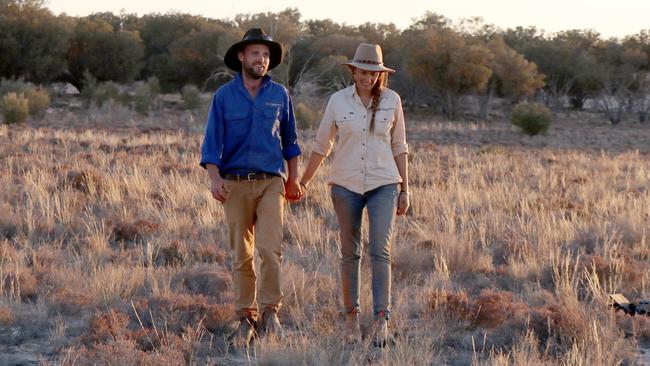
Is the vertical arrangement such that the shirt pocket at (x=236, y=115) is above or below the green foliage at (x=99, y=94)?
above

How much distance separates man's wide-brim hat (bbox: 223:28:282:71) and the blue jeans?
918 mm

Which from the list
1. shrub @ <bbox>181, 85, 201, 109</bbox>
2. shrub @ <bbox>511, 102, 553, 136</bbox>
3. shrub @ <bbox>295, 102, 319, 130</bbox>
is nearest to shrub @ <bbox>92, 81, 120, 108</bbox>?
shrub @ <bbox>181, 85, 201, 109</bbox>

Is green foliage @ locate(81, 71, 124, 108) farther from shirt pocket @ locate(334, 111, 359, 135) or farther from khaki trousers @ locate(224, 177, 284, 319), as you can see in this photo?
shirt pocket @ locate(334, 111, 359, 135)

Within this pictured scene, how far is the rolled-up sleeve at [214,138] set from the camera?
16.2ft

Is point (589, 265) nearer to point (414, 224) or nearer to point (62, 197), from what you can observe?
point (414, 224)

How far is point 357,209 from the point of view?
5117 mm

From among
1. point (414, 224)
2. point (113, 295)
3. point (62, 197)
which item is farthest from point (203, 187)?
point (113, 295)

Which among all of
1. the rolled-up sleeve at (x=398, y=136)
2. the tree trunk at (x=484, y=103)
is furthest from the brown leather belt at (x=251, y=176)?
the tree trunk at (x=484, y=103)

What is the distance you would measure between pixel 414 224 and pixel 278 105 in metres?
4.10

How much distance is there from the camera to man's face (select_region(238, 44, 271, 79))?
16.4 ft

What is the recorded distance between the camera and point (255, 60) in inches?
197

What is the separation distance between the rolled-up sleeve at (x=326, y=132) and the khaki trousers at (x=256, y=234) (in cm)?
34

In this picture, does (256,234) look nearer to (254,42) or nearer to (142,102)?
(254,42)

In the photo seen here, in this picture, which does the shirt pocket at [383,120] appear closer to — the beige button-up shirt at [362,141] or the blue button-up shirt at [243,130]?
the beige button-up shirt at [362,141]
